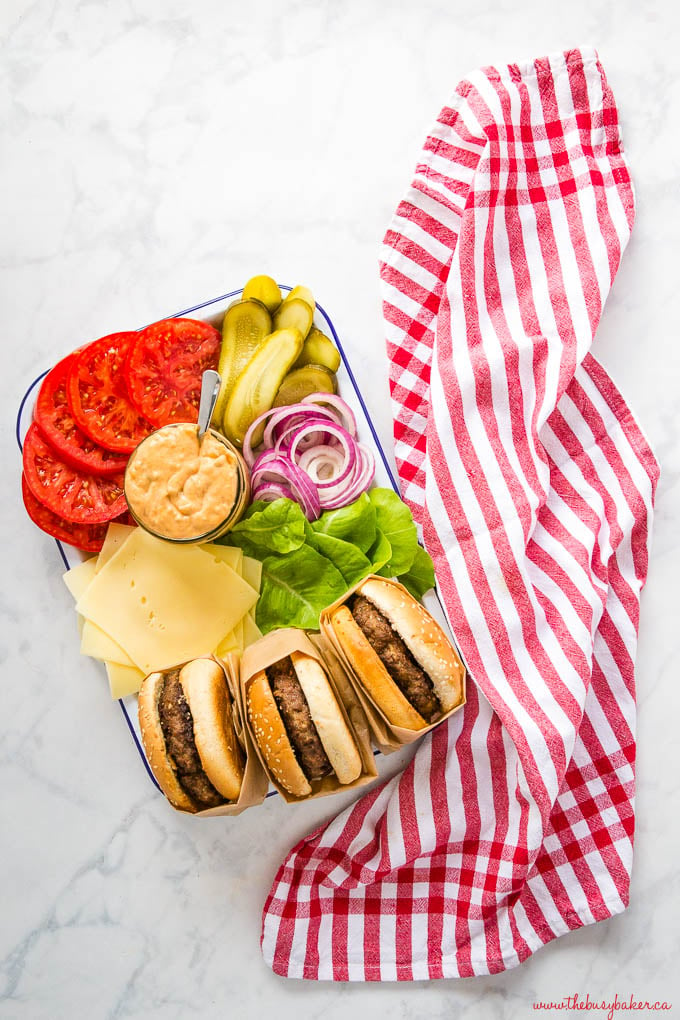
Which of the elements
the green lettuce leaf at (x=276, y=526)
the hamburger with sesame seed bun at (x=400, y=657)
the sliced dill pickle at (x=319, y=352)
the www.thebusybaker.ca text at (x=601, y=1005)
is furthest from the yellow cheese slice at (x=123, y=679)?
the www.thebusybaker.ca text at (x=601, y=1005)

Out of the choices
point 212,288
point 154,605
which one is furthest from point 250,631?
point 212,288

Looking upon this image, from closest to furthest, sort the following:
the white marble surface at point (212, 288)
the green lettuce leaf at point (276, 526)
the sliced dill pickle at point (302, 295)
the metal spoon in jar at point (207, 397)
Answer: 1. the metal spoon in jar at point (207, 397)
2. the green lettuce leaf at point (276, 526)
3. the sliced dill pickle at point (302, 295)
4. the white marble surface at point (212, 288)

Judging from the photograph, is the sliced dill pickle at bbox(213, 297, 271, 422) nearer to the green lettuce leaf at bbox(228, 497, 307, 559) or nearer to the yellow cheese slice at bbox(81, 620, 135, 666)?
Result: the green lettuce leaf at bbox(228, 497, 307, 559)

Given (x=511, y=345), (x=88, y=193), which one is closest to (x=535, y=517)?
(x=511, y=345)

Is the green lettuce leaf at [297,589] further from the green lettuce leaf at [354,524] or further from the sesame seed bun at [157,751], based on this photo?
the sesame seed bun at [157,751]

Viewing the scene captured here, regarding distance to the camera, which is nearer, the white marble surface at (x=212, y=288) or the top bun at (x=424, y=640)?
the top bun at (x=424, y=640)
